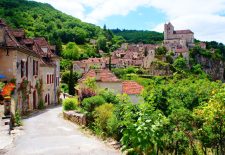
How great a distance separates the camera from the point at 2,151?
17172 mm

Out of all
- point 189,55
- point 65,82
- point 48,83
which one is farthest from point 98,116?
point 189,55

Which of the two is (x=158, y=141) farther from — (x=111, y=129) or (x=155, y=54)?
(x=155, y=54)

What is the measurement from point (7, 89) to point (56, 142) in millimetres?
8609

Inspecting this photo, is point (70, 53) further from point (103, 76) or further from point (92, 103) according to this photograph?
point (92, 103)

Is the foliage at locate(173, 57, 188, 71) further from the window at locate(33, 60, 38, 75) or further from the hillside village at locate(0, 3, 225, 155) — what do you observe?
the window at locate(33, 60, 38, 75)

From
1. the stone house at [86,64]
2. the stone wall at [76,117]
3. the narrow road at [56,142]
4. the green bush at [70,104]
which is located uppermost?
the stone house at [86,64]

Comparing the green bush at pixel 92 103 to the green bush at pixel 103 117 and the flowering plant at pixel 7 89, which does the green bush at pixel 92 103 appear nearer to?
the green bush at pixel 103 117

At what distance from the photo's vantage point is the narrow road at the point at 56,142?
17.8 meters

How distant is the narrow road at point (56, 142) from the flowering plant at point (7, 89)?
2570mm

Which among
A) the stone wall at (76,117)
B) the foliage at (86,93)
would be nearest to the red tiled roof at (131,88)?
the foliage at (86,93)

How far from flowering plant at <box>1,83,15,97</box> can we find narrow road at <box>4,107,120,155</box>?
8.43 feet

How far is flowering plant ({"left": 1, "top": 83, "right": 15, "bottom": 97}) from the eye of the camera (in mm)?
25922

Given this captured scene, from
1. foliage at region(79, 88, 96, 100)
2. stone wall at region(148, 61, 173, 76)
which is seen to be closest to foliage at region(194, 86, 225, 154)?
foliage at region(79, 88, 96, 100)

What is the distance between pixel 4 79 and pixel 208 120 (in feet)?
67.5
